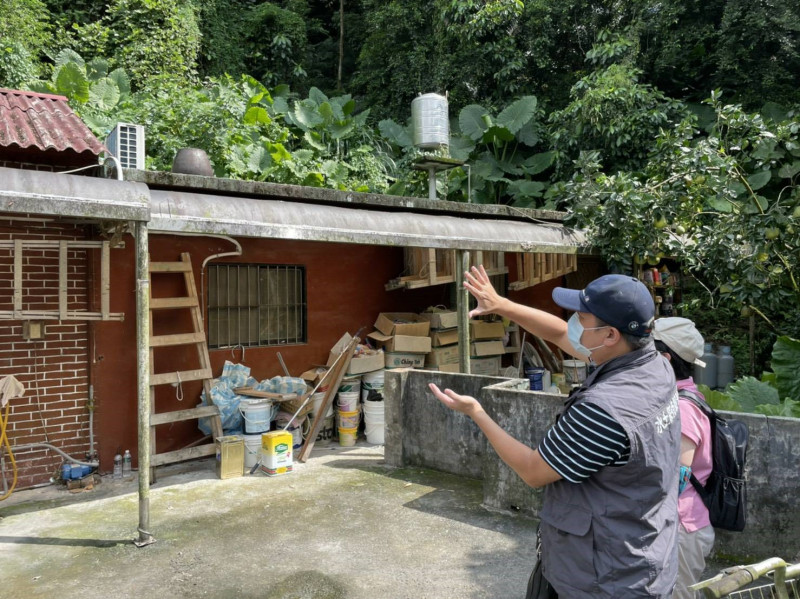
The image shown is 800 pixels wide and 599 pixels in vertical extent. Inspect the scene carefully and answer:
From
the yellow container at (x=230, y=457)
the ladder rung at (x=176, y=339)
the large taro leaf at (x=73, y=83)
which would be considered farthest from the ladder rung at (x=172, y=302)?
the large taro leaf at (x=73, y=83)

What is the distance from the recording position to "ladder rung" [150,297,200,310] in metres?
7.02

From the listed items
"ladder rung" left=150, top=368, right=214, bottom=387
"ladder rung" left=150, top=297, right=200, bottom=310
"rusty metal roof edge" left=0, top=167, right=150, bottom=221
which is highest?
"rusty metal roof edge" left=0, top=167, right=150, bottom=221

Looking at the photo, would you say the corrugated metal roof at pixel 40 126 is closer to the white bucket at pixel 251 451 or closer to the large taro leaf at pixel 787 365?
the white bucket at pixel 251 451

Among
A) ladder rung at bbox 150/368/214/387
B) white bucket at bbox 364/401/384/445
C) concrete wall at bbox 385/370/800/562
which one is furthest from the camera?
white bucket at bbox 364/401/384/445

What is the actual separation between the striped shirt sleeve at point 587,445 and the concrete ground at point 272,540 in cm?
266

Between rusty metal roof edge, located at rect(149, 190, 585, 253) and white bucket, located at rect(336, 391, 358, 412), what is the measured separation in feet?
8.61

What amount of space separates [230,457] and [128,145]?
3.67 meters

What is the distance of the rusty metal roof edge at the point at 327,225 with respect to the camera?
526 cm

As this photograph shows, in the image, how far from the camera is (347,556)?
15.6ft

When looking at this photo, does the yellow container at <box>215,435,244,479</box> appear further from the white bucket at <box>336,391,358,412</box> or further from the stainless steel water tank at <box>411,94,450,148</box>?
the stainless steel water tank at <box>411,94,450,148</box>

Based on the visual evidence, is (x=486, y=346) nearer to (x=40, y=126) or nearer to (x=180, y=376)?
(x=180, y=376)

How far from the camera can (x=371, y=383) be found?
8500mm

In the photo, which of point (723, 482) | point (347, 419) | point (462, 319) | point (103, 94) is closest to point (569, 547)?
point (723, 482)

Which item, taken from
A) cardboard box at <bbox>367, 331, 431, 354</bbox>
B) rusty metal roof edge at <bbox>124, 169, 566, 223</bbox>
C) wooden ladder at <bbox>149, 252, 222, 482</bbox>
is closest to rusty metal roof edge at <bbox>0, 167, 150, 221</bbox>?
rusty metal roof edge at <bbox>124, 169, 566, 223</bbox>
